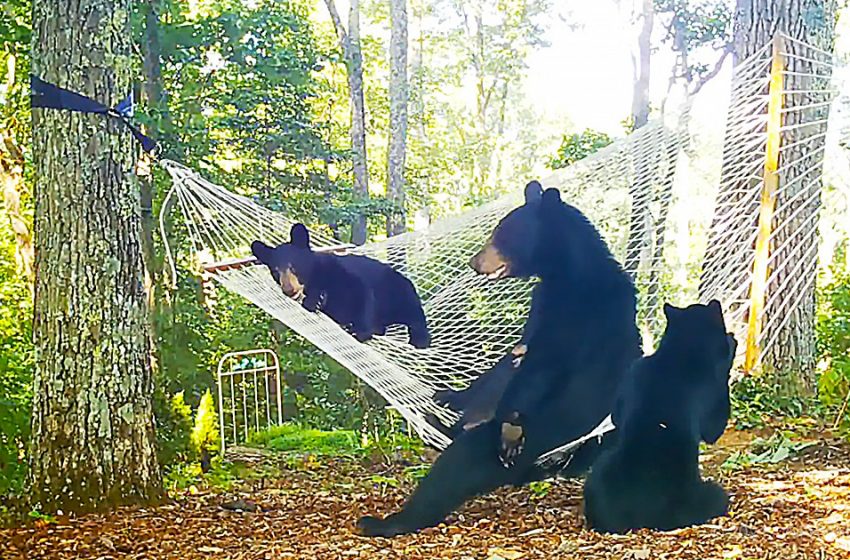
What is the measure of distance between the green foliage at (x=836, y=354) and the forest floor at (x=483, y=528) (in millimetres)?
177

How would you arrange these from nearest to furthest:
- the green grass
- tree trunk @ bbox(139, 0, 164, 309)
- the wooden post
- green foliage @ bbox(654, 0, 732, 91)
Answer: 1. the wooden post
2. the green grass
3. tree trunk @ bbox(139, 0, 164, 309)
4. green foliage @ bbox(654, 0, 732, 91)

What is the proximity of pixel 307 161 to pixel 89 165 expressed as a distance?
12.3 feet

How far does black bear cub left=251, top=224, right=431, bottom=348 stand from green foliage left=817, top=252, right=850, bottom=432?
139cm

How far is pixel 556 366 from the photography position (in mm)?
2273

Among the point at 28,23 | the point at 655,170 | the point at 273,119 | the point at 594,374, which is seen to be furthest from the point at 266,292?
the point at 273,119

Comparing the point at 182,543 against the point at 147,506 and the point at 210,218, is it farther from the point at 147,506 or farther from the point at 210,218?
the point at 210,218

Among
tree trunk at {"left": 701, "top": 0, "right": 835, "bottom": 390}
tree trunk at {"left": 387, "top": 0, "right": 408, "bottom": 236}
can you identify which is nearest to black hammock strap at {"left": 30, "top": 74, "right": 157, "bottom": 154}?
tree trunk at {"left": 701, "top": 0, "right": 835, "bottom": 390}

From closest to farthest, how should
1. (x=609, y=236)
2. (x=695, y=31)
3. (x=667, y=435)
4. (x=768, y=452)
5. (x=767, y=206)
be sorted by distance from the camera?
(x=667, y=435) < (x=767, y=206) < (x=768, y=452) < (x=609, y=236) < (x=695, y=31)

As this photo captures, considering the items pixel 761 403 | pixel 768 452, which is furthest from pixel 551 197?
pixel 761 403

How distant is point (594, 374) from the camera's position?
7.46ft

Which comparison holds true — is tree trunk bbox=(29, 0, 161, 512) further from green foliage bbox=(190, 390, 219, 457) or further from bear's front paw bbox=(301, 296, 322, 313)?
green foliage bbox=(190, 390, 219, 457)

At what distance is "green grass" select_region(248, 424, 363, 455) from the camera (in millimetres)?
3871

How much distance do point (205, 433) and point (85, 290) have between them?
1.24 metres

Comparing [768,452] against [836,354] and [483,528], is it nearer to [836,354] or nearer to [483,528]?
[483,528]
